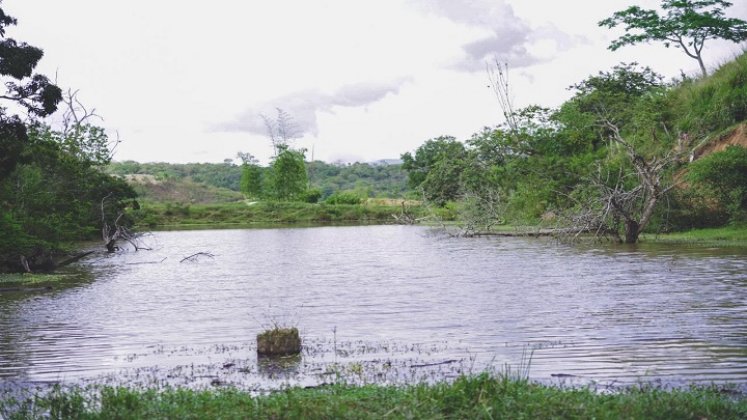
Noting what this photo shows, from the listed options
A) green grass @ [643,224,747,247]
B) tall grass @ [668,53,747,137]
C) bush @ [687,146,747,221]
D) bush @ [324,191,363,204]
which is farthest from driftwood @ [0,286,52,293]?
bush @ [324,191,363,204]

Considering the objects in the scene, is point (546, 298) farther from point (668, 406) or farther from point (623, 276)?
point (668, 406)

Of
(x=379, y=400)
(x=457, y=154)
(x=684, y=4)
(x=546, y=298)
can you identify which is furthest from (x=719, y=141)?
(x=379, y=400)

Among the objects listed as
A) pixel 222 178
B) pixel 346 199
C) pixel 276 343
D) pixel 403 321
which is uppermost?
pixel 222 178

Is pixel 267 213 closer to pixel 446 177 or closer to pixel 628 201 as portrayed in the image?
pixel 446 177

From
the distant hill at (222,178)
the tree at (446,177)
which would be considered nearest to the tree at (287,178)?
the distant hill at (222,178)

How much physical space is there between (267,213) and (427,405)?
264ft

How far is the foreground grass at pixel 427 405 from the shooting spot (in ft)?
25.8

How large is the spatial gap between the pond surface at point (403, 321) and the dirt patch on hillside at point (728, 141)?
28.2ft

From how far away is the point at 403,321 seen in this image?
1686cm

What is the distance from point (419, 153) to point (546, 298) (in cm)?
6713

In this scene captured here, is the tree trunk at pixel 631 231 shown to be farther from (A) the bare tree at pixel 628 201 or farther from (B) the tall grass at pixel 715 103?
(B) the tall grass at pixel 715 103

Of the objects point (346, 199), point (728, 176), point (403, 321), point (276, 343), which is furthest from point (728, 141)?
point (346, 199)

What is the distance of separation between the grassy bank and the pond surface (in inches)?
2036

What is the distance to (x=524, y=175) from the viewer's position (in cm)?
4925
